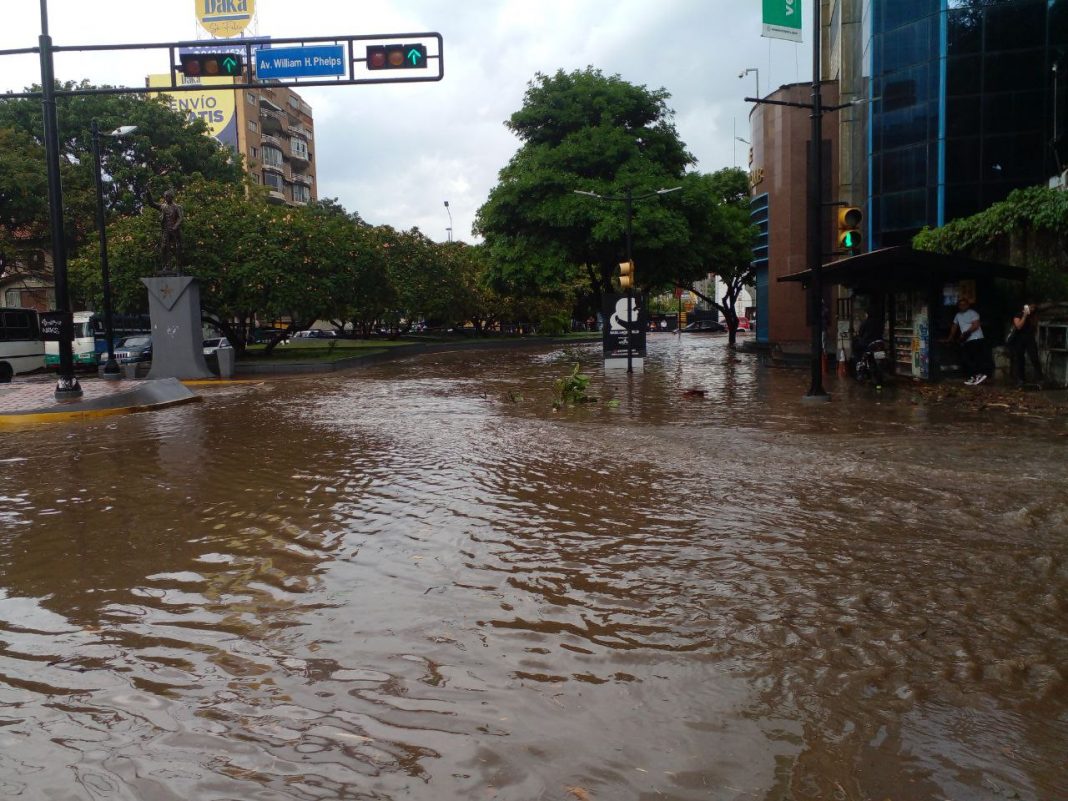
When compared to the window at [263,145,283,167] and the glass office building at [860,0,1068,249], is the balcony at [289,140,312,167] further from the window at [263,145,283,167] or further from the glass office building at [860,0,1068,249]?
the glass office building at [860,0,1068,249]

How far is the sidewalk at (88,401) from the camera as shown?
1503 cm

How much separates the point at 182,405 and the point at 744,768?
1668cm

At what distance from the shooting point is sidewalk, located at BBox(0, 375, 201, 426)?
15031 millimetres

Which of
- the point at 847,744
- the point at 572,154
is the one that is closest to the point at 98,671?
the point at 847,744

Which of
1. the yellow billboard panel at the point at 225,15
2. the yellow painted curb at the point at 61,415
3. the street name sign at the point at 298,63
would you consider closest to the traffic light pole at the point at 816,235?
the street name sign at the point at 298,63

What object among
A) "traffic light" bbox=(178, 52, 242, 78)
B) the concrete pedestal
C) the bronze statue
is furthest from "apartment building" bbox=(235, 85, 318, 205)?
"traffic light" bbox=(178, 52, 242, 78)

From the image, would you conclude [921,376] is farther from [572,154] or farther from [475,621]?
[572,154]

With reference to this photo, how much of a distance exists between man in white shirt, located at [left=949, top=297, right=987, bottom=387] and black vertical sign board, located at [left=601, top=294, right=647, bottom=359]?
333 inches

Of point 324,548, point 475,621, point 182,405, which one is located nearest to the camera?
point 475,621

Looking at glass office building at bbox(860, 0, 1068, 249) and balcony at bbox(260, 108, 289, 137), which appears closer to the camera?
glass office building at bbox(860, 0, 1068, 249)

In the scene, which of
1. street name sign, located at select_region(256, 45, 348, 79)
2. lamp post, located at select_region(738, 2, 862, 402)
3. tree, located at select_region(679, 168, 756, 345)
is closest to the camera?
lamp post, located at select_region(738, 2, 862, 402)

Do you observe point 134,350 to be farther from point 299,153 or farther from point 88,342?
point 299,153

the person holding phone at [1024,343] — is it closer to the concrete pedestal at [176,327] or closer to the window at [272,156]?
the concrete pedestal at [176,327]

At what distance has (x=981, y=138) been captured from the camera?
28.9m
